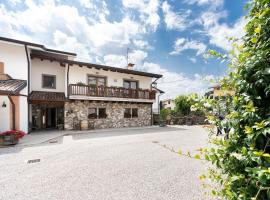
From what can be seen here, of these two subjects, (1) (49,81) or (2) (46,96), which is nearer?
(2) (46,96)

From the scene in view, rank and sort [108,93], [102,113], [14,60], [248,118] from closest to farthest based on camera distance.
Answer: [248,118] → [14,60] → [108,93] → [102,113]

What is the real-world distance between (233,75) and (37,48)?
44.0ft

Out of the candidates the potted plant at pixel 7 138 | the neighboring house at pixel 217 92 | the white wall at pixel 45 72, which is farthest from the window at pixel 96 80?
the neighboring house at pixel 217 92

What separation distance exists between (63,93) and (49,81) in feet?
5.35

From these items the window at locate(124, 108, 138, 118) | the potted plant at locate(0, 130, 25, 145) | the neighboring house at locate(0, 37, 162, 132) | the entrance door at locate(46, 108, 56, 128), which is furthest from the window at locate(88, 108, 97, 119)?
the potted plant at locate(0, 130, 25, 145)

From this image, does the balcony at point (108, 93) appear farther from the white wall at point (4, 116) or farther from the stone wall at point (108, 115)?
the white wall at point (4, 116)

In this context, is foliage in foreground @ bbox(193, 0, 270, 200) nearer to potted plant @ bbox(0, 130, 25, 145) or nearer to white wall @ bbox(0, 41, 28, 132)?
potted plant @ bbox(0, 130, 25, 145)

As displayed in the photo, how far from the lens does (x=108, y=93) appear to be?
1295 centimetres

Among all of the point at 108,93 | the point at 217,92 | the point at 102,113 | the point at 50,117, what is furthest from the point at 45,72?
the point at 217,92

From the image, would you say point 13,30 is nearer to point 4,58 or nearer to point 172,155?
point 4,58

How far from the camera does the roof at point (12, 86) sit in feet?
25.9

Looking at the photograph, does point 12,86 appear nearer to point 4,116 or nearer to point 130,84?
point 4,116

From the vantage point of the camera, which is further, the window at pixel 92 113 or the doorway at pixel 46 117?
the window at pixel 92 113

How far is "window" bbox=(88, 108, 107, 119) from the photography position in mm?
12914
